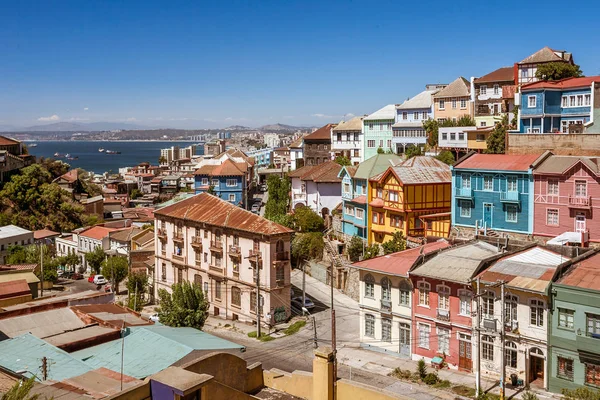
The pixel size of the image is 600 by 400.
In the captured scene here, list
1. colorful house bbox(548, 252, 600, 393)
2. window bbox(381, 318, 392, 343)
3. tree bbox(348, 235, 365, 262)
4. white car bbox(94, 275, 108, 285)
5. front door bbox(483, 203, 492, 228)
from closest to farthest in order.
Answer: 1. colorful house bbox(548, 252, 600, 393)
2. window bbox(381, 318, 392, 343)
3. front door bbox(483, 203, 492, 228)
4. tree bbox(348, 235, 365, 262)
5. white car bbox(94, 275, 108, 285)

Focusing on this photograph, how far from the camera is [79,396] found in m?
14.5

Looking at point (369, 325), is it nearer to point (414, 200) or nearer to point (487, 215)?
point (487, 215)

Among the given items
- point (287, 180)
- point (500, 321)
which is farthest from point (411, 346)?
point (287, 180)

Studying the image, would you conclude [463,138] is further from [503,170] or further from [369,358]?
[369,358]

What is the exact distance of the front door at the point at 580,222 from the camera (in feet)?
127

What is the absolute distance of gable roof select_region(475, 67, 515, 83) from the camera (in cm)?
6149

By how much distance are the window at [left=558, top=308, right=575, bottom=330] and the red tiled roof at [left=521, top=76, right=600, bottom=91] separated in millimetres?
26904

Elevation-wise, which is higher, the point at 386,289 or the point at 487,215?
the point at 487,215

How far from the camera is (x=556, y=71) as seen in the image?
54125 mm

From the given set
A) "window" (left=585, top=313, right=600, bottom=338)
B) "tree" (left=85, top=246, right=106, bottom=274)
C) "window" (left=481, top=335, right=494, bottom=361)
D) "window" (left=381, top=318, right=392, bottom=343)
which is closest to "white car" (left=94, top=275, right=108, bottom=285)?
"tree" (left=85, top=246, right=106, bottom=274)

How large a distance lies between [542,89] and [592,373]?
95.4ft

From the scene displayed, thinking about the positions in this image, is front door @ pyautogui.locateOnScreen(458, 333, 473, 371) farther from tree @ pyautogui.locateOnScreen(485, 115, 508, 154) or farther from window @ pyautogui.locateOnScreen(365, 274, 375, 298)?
tree @ pyautogui.locateOnScreen(485, 115, 508, 154)

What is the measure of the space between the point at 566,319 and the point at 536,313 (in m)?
1.40

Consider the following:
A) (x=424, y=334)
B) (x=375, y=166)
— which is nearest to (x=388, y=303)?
(x=424, y=334)
